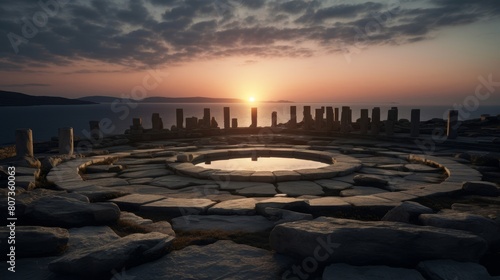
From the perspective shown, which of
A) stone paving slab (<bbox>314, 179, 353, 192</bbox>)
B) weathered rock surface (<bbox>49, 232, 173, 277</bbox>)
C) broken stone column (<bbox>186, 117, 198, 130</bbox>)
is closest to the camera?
weathered rock surface (<bbox>49, 232, 173, 277</bbox>)

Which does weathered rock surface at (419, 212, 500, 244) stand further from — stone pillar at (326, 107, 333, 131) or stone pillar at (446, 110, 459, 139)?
stone pillar at (326, 107, 333, 131)

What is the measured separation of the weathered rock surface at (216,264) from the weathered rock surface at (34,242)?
82 centimetres

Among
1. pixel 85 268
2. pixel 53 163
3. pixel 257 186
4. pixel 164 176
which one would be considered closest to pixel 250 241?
pixel 85 268

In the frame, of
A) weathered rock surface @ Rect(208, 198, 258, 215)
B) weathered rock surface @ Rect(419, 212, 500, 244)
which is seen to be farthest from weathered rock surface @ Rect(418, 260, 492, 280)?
weathered rock surface @ Rect(208, 198, 258, 215)

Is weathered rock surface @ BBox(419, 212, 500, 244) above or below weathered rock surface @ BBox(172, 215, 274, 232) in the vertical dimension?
above

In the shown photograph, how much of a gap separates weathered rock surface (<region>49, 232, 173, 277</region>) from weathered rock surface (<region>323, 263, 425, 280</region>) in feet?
4.75

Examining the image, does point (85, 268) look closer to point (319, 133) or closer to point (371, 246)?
point (371, 246)

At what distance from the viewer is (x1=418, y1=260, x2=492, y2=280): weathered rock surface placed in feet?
7.65

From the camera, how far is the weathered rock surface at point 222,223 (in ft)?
11.9

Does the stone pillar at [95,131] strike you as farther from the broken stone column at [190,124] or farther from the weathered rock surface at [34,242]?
the weathered rock surface at [34,242]

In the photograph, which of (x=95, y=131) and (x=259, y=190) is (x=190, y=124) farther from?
(x=259, y=190)

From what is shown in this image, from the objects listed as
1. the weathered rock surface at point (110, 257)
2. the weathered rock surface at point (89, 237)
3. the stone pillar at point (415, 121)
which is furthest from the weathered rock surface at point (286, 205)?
the stone pillar at point (415, 121)

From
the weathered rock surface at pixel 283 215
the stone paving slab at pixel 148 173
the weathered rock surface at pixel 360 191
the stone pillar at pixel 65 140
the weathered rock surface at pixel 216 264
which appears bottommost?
the weathered rock surface at pixel 360 191

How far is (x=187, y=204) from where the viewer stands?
4332 millimetres
